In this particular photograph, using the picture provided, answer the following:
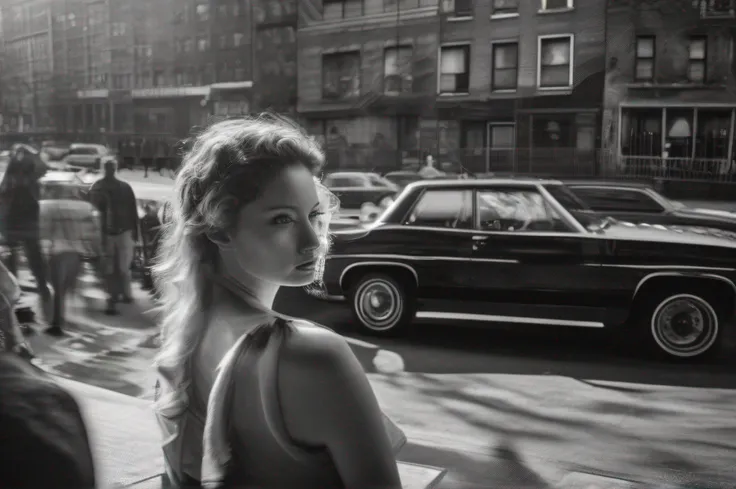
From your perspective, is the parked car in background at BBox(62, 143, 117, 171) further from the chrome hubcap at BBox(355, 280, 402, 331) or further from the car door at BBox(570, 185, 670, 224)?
the car door at BBox(570, 185, 670, 224)

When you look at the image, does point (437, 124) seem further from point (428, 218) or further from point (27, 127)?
point (27, 127)

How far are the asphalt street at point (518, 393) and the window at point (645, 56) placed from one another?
2.06ft

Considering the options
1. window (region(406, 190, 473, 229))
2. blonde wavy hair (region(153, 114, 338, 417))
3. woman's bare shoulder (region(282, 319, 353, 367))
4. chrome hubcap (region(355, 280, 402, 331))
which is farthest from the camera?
chrome hubcap (region(355, 280, 402, 331))

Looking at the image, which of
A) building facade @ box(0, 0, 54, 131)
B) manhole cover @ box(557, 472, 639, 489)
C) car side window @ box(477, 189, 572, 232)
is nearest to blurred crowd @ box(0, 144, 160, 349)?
building facade @ box(0, 0, 54, 131)

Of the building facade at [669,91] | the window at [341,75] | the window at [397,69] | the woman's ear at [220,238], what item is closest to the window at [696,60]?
the building facade at [669,91]

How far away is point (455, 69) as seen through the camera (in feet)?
5.65

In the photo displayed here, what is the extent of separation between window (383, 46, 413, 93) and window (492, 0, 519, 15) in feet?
0.68

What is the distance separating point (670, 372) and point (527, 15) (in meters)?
0.96

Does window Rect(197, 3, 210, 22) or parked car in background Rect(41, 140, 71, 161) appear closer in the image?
window Rect(197, 3, 210, 22)

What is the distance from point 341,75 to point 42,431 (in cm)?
111

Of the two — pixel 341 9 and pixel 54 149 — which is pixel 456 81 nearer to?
pixel 341 9

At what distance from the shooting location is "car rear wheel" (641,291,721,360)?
6.12 feet

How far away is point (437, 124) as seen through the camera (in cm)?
175

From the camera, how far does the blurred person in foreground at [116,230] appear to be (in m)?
1.89
